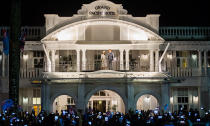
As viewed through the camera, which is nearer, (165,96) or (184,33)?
(165,96)

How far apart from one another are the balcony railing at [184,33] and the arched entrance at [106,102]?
7.39 metres

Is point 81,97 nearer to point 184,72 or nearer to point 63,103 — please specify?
point 63,103

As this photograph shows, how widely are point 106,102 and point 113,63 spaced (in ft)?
13.2

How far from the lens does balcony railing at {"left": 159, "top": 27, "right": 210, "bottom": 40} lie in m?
38.8

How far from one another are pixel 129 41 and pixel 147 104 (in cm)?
635

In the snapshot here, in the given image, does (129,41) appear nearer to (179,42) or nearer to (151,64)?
(151,64)

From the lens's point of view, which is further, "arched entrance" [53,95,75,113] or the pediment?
"arched entrance" [53,95,75,113]

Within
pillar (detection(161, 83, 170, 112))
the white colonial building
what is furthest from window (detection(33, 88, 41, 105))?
pillar (detection(161, 83, 170, 112))

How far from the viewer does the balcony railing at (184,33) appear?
3875cm

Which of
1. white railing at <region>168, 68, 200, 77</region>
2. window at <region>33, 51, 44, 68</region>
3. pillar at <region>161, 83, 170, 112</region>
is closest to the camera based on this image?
pillar at <region>161, 83, 170, 112</region>

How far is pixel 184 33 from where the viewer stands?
128 ft

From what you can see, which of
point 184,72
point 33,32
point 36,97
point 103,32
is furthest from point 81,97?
point 184,72

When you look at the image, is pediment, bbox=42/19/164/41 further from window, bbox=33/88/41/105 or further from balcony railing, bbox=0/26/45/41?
window, bbox=33/88/41/105

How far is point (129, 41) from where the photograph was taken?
117 ft
